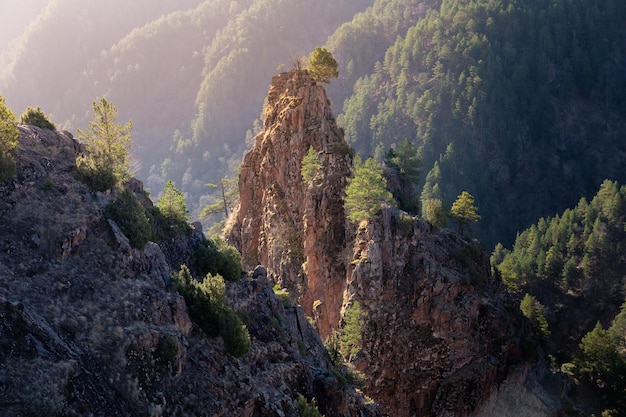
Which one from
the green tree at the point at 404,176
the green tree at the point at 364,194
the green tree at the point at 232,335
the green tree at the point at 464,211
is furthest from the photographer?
the green tree at the point at 464,211

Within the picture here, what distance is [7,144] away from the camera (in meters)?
29.0

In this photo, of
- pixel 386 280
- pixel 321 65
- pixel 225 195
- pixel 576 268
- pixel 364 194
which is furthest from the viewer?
pixel 576 268

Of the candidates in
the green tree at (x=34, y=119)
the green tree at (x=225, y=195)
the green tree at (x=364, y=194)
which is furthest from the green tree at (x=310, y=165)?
the green tree at (x=225, y=195)

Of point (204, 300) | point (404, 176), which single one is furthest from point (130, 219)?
point (404, 176)

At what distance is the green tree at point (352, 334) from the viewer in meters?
50.2

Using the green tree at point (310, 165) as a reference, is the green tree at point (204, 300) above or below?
below

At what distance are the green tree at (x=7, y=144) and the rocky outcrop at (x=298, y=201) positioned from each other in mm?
34896

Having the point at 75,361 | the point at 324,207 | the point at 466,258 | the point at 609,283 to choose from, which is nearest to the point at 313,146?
the point at 324,207

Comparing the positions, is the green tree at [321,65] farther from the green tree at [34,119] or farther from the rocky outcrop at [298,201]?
the green tree at [34,119]

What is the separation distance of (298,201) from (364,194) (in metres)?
10.7

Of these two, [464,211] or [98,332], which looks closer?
[98,332]

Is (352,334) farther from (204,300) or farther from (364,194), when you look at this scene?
(204,300)

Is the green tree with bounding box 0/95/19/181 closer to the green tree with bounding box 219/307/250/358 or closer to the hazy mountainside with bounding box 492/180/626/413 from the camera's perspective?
the green tree with bounding box 219/307/250/358

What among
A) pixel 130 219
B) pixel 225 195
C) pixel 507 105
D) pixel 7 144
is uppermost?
pixel 507 105
